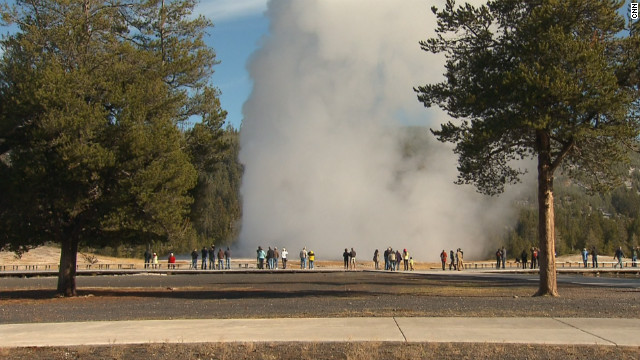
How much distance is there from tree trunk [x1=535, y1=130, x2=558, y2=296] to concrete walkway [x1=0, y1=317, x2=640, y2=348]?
6.75m

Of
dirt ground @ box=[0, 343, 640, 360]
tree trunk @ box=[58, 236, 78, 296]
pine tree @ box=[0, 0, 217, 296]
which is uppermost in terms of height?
pine tree @ box=[0, 0, 217, 296]

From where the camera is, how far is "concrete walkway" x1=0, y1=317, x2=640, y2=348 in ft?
33.0

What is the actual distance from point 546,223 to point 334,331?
10.3 meters

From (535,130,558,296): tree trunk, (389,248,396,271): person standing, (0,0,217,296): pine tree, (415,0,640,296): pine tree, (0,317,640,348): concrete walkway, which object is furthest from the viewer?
(389,248,396,271): person standing

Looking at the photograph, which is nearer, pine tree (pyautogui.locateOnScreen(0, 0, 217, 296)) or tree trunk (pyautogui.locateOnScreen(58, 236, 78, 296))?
pine tree (pyautogui.locateOnScreen(0, 0, 217, 296))

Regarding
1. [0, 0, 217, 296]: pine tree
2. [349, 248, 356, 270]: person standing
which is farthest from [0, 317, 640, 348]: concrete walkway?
[349, 248, 356, 270]: person standing

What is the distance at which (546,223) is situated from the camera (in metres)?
18.9

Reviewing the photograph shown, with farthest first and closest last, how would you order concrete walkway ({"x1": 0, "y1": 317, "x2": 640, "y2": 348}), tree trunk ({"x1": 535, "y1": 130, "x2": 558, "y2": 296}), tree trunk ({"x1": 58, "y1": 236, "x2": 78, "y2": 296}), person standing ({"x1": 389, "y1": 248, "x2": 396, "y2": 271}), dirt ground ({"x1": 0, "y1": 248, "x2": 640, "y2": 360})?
person standing ({"x1": 389, "y1": 248, "x2": 396, "y2": 271})
tree trunk ({"x1": 58, "y1": 236, "x2": 78, "y2": 296})
tree trunk ({"x1": 535, "y1": 130, "x2": 558, "y2": 296})
concrete walkway ({"x1": 0, "y1": 317, "x2": 640, "y2": 348})
dirt ground ({"x1": 0, "y1": 248, "x2": 640, "y2": 360})

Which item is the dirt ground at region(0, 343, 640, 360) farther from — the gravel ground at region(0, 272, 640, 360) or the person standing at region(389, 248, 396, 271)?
the person standing at region(389, 248, 396, 271)

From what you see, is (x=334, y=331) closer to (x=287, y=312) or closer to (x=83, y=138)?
(x=287, y=312)

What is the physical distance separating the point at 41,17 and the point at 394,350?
1874 cm

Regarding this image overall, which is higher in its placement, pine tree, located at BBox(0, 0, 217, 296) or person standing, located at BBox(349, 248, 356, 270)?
pine tree, located at BBox(0, 0, 217, 296)

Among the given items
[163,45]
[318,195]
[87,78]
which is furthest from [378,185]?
[87,78]

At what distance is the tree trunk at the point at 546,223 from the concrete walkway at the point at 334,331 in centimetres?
675
